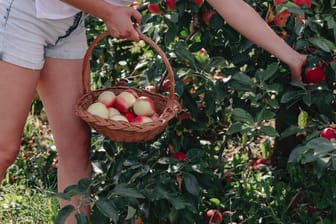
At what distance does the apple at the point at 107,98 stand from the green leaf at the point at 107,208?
1.28 ft

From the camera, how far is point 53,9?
2043 mm

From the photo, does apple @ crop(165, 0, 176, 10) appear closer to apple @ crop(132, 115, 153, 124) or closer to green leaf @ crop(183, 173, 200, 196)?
apple @ crop(132, 115, 153, 124)

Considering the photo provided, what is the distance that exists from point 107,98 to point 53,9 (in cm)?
36

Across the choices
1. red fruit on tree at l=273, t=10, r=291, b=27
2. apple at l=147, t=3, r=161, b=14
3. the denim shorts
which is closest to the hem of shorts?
the denim shorts

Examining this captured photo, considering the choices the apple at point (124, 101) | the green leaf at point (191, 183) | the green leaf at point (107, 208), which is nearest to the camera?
the green leaf at point (107, 208)

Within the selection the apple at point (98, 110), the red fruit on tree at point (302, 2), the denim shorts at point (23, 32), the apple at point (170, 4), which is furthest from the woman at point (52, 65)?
the red fruit on tree at point (302, 2)

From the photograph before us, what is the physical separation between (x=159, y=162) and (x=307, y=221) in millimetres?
545

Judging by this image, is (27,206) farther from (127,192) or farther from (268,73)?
(268,73)

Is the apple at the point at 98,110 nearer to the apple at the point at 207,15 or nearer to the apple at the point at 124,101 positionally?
the apple at the point at 124,101

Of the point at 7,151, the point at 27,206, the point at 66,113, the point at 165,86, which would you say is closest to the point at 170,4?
the point at 165,86

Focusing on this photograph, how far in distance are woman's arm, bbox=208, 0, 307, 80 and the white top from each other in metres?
0.43

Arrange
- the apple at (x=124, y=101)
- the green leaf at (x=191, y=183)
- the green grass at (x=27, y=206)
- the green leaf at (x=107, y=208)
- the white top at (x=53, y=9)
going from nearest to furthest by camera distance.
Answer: the green leaf at (x=107, y=208), the white top at (x=53, y=9), the green leaf at (x=191, y=183), the apple at (x=124, y=101), the green grass at (x=27, y=206)

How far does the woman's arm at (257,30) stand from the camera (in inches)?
81.4

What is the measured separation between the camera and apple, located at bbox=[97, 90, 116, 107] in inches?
88.5
